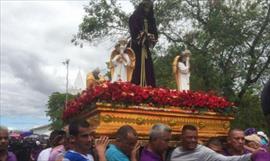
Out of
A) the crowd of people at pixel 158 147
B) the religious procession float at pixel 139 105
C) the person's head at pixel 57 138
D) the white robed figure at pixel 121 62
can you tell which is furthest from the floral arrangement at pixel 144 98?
the crowd of people at pixel 158 147

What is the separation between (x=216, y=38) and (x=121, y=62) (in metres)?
8.94

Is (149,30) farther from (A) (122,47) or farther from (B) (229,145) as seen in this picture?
(B) (229,145)

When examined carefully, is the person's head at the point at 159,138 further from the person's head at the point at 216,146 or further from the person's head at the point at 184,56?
the person's head at the point at 184,56

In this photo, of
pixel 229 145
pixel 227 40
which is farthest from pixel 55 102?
pixel 229 145

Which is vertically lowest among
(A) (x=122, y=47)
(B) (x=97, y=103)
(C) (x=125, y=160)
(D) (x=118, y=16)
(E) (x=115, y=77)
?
(C) (x=125, y=160)

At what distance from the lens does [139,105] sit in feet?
21.5

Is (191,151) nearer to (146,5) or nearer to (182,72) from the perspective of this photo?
(182,72)

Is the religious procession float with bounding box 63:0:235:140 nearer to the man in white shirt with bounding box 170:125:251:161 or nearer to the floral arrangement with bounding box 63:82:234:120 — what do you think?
the floral arrangement with bounding box 63:82:234:120

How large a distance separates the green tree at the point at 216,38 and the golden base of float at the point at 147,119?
9.04 m

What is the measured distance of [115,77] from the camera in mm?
8000

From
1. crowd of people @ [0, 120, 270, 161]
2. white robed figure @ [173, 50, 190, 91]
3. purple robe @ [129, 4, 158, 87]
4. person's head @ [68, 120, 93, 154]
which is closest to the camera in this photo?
person's head @ [68, 120, 93, 154]

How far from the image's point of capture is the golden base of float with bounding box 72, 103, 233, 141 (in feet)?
20.5

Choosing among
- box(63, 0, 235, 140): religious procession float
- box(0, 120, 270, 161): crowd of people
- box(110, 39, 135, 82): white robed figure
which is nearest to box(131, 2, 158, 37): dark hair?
box(63, 0, 235, 140): religious procession float

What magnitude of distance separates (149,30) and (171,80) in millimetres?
10096
